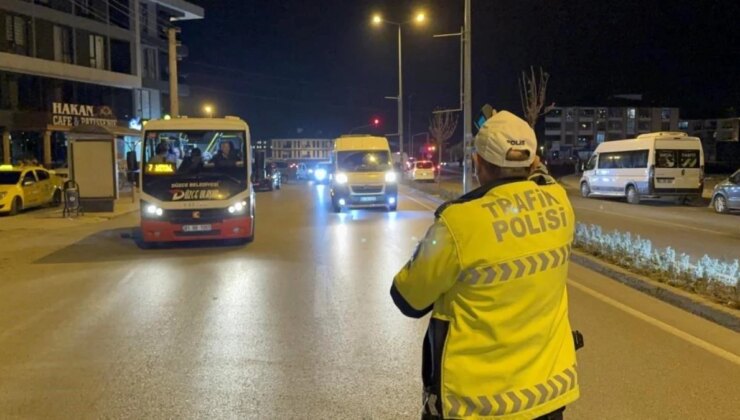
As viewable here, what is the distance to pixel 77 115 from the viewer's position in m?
40.8

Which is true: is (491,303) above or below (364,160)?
below

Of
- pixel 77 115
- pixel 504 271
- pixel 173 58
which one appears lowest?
pixel 504 271

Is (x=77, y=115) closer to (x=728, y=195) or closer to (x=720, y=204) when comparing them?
(x=720, y=204)

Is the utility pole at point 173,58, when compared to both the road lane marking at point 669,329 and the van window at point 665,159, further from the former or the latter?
the road lane marking at point 669,329

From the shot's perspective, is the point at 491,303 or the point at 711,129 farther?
the point at 711,129

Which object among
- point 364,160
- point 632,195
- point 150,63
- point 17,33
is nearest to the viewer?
point 364,160

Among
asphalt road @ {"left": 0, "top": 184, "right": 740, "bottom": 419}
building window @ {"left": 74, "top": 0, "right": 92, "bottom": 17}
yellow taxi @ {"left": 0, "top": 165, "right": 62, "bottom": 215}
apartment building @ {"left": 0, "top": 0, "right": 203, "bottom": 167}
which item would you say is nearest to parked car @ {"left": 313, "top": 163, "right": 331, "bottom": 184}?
apartment building @ {"left": 0, "top": 0, "right": 203, "bottom": 167}

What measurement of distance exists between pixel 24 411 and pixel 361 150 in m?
18.8

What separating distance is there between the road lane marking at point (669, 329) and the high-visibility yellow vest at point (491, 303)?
15.2 ft

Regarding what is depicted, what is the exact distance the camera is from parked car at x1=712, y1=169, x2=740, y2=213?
21.2 meters

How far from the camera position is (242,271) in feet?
37.2

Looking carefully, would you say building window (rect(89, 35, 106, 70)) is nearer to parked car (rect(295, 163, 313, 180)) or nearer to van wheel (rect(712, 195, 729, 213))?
parked car (rect(295, 163, 313, 180))

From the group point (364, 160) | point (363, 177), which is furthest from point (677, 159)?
point (363, 177)

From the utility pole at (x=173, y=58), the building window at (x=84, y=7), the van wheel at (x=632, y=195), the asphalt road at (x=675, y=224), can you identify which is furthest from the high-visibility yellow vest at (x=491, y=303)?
Result: the building window at (x=84, y=7)
